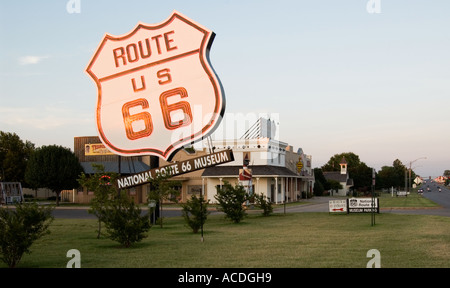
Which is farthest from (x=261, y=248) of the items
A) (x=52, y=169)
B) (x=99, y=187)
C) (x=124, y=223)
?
(x=52, y=169)

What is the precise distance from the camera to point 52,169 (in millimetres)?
64250

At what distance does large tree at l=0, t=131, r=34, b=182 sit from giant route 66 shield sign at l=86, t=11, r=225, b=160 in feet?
179

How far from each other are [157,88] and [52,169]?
133ft

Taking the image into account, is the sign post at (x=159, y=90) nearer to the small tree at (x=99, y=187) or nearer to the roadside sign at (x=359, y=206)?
the small tree at (x=99, y=187)

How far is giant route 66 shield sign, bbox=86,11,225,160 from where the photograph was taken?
2667 cm

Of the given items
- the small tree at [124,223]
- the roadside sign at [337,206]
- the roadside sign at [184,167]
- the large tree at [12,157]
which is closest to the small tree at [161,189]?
the roadside sign at [184,167]

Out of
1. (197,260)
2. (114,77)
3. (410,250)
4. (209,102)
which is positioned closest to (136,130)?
(114,77)

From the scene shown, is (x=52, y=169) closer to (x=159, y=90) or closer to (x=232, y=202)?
(x=232, y=202)

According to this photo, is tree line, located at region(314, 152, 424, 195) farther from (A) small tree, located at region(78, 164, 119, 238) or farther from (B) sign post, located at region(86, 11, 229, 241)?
(A) small tree, located at region(78, 164, 119, 238)

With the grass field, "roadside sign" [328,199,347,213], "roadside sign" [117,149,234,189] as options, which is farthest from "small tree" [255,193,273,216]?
the grass field

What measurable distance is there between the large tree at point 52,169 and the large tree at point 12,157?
593 inches

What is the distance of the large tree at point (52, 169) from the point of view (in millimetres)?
64250
